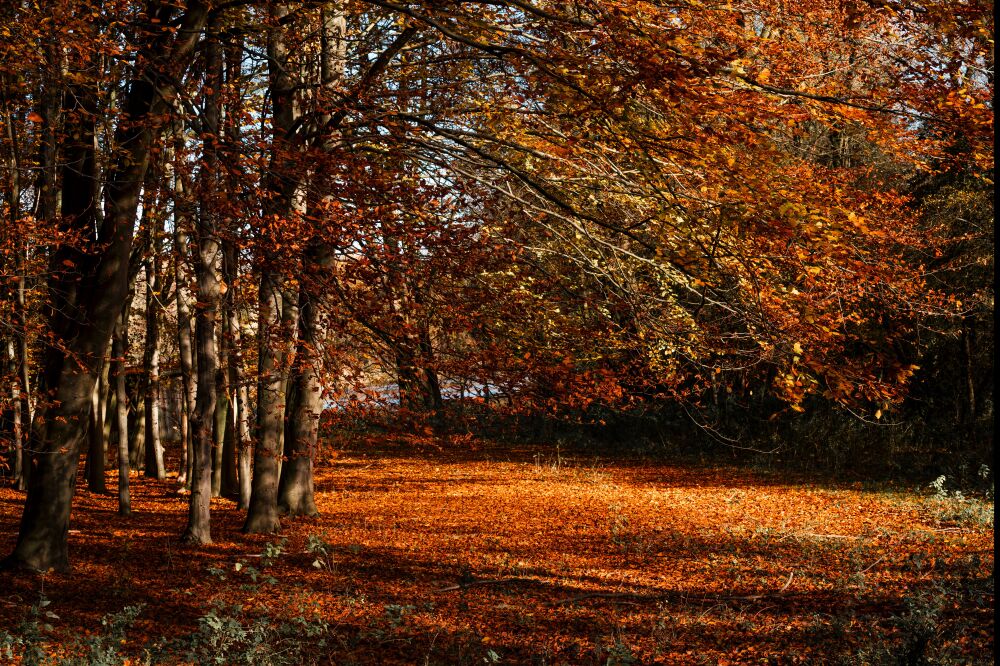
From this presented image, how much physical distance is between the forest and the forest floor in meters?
0.06

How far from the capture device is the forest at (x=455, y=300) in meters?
6.75

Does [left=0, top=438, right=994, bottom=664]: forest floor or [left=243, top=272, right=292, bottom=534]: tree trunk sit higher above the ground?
[left=243, top=272, right=292, bottom=534]: tree trunk

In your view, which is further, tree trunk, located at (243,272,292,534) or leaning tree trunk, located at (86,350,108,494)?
leaning tree trunk, located at (86,350,108,494)

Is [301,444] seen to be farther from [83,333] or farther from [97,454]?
[97,454]

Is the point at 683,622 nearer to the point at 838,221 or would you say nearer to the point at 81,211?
the point at 838,221

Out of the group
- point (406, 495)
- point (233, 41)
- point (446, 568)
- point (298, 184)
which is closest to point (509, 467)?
point (406, 495)

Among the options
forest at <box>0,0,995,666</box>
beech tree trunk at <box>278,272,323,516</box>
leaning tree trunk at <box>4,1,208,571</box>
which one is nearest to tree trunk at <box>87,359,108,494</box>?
forest at <box>0,0,995,666</box>

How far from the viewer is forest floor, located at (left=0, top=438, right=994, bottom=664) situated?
6273 mm

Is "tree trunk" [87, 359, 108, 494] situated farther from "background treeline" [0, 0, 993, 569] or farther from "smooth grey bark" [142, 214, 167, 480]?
"background treeline" [0, 0, 993, 569]

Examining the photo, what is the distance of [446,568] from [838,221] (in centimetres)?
562

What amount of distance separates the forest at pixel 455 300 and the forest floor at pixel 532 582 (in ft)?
0.19

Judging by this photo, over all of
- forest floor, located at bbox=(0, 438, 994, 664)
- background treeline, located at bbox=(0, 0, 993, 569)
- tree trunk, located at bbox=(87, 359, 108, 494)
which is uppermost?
background treeline, located at bbox=(0, 0, 993, 569)

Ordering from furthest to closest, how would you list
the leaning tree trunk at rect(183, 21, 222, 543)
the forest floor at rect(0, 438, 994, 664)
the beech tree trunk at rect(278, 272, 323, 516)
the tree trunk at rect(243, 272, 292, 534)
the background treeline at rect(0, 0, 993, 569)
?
the beech tree trunk at rect(278, 272, 323, 516) → the tree trunk at rect(243, 272, 292, 534) → the leaning tree trunk at rect(183, 21, 222, 543) → the background treeline at rect(0, 0, 993, 569) → the forest floor at rect(0, 438, 994, 664)

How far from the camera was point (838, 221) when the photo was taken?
8.27 meters
